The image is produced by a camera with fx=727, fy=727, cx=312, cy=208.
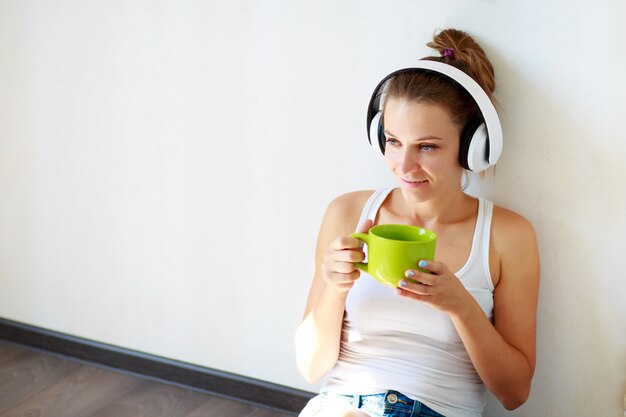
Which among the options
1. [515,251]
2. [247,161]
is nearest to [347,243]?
[515,251]

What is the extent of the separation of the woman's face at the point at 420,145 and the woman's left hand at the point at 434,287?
26 centimetres

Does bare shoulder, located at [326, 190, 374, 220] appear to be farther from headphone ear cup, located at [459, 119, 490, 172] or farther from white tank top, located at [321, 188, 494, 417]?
headphone ear cup, located at [459, 119, 490, 172]

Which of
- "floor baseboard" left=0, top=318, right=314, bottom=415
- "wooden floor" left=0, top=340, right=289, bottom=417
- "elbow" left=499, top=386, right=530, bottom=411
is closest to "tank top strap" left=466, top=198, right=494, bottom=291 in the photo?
"elbow" left=499, top=386, right=530, bottom=411

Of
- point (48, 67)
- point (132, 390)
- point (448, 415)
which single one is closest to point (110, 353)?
point (132, 390)

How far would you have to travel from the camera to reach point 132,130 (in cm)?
226

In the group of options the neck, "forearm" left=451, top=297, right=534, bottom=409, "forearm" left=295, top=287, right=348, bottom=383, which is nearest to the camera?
"forearm" left=451, top=297, right=534, bottom=409

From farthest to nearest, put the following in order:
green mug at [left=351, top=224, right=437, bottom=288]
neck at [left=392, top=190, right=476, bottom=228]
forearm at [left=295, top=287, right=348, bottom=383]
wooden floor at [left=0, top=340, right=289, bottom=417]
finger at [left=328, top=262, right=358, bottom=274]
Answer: wooden floor at [left=0, top=340, right=289, bottom=417]
neck at [left=392, top=190, right=476, bottom=228]
forearm at [left=295, top=287, right=348, bottom=383]
finger at [left=328, top=262, right=358, bottom=274]
green mug at [left=351, top=224, right=437, bottom=288]

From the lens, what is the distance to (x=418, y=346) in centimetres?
162

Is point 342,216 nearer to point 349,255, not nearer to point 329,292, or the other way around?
point 329,292

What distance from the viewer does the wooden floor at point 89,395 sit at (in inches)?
86.7

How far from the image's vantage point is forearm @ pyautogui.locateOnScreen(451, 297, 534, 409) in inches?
57.9

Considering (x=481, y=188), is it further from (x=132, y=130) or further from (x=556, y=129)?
(x=132, y=130)

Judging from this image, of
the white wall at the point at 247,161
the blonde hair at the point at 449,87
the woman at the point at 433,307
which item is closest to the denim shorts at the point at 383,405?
the woman at the point at 433,307

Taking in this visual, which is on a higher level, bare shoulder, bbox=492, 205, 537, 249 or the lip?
the lip
